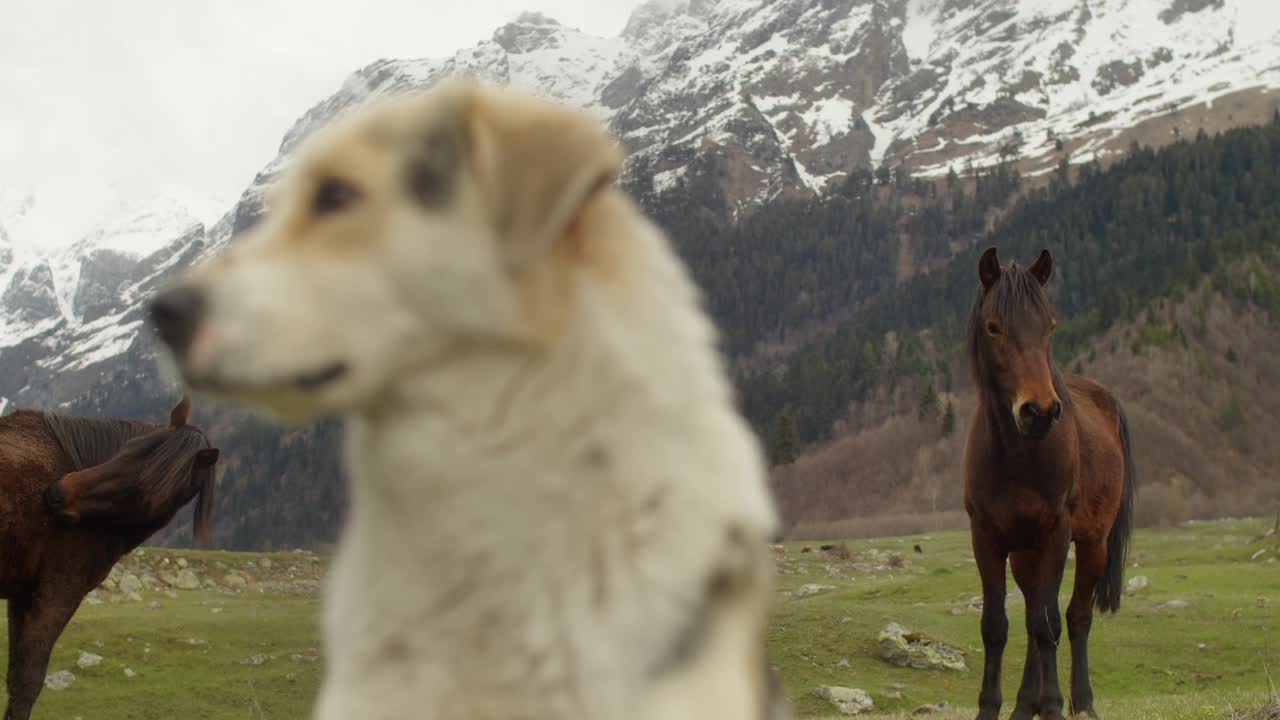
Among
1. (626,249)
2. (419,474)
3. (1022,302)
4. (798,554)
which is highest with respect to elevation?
(626,249)

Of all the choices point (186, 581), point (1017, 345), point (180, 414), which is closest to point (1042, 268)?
point (1017, 345)

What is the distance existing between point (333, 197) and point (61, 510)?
915cm

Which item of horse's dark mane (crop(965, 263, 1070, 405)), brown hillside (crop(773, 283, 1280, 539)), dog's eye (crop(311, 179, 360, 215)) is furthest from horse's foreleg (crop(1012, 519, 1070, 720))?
brown hillside (crop(773, 283, 1280, 539))

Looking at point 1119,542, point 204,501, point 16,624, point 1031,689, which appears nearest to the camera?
point 1031,689

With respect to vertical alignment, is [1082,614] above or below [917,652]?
above

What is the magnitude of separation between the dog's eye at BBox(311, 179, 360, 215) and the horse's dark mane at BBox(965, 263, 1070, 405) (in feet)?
22.6

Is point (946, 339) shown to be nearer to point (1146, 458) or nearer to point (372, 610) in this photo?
point (1146, 458)

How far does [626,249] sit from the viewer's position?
1.98m

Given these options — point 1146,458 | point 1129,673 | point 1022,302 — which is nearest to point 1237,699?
point 1022,302

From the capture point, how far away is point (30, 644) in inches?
369

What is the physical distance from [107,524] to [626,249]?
968 centimetres

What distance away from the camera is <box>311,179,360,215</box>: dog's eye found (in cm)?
195

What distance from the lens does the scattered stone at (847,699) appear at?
15273mm

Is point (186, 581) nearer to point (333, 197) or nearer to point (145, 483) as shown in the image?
point (145, 483)
